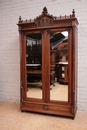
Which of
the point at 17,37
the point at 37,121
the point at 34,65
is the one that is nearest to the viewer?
the point at 37,121

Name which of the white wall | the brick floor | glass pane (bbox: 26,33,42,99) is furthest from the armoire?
the white wall

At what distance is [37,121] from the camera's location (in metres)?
2.28

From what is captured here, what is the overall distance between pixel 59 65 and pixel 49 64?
18 centimetres

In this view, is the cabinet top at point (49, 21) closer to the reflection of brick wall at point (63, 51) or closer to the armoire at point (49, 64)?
the armoire at point (49, 64)

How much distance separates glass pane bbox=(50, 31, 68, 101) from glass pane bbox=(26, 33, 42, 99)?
0.74ft

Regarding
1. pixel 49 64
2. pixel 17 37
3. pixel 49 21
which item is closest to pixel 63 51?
pixel 49 64

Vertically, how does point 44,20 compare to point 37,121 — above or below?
above

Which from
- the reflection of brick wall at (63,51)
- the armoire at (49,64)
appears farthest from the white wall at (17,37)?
the reflection of brick wall at (63,51)

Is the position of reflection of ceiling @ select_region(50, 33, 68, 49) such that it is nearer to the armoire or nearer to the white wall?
the armoire

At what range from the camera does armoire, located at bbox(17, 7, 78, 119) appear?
2.30 metres

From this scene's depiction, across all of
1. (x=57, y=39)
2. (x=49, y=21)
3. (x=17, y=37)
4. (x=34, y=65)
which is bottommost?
(x=34, y=65)

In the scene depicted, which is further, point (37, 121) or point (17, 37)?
point (17, 37)

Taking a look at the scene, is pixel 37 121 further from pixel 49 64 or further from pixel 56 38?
pixel 56 38

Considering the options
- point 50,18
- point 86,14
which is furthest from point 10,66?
point 86,14
